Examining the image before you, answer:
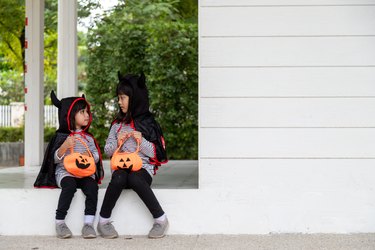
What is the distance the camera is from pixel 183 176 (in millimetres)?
8320

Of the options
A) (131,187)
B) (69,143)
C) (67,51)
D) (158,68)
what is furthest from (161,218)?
(158,68)

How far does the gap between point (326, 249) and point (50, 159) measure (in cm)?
241

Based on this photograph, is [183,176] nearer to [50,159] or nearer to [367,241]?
[50,159]

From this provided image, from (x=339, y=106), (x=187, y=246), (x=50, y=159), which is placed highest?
(x=339, y=106)

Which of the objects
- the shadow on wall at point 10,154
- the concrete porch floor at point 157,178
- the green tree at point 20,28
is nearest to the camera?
the concrete porch floor at point 157,178

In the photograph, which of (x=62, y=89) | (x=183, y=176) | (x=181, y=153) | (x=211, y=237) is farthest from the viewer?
(x=181, y=153)

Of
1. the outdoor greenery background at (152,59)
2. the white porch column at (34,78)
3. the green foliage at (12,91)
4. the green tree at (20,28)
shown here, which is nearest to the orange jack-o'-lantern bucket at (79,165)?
the white porch column at (34,78)

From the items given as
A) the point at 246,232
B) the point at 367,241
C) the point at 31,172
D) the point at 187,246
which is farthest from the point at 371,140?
the point at 31,172

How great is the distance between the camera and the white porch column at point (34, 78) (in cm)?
1014

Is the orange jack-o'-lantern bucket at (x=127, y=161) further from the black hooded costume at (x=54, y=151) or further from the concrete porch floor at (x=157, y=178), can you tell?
the concrete porch floor at (x=157, y=178)

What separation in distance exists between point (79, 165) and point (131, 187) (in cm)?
47

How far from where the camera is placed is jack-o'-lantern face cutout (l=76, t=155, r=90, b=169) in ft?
20.4

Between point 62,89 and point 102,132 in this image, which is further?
point 102,132

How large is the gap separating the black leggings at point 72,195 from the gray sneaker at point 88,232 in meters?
0.11
